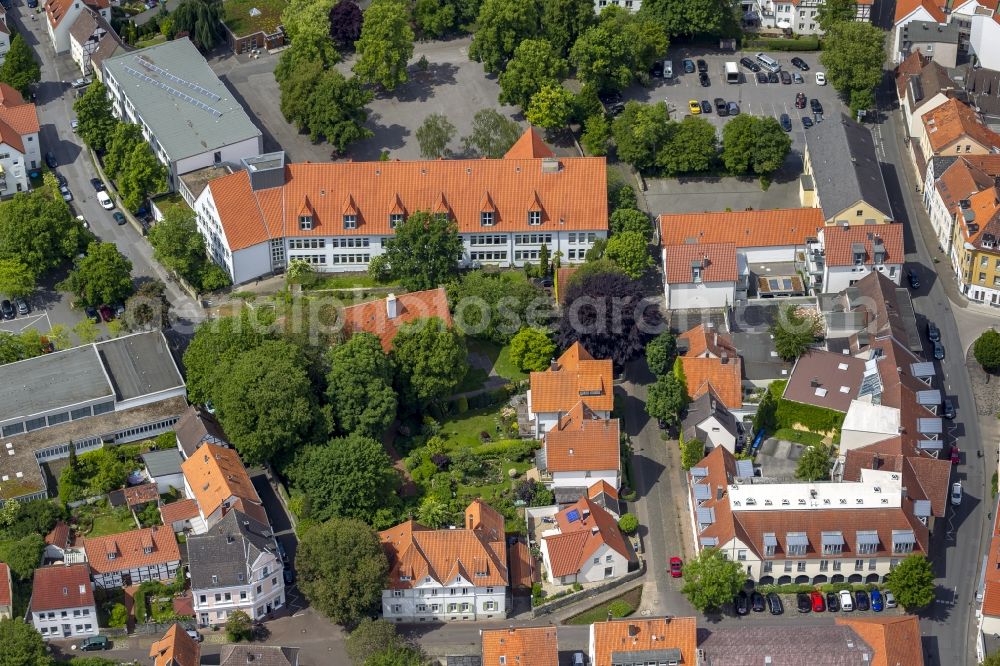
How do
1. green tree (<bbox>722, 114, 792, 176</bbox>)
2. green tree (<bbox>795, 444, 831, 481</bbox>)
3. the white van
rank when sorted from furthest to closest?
the white van
green tree (<bbox>722, 114, 792, 176</bbox>)
green tree (<bbox>795, 444, 831, 481</bbox>)

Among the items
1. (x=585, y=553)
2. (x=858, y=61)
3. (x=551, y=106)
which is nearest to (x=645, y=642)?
(x=585, y=553)

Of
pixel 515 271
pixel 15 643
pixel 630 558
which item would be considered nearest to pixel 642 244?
pixel 515 271

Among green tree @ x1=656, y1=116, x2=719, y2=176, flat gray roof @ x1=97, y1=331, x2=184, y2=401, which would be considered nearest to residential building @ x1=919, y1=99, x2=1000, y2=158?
green tree @ x1=656, y1=116, x2=719, y2=176

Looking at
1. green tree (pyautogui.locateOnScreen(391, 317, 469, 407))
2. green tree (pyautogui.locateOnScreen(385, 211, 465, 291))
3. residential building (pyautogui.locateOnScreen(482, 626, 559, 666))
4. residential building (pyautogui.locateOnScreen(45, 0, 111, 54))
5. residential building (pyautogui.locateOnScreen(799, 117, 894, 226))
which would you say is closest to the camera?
residential building (pyautogui.locateOnScreen(482, 626, 559, 666))

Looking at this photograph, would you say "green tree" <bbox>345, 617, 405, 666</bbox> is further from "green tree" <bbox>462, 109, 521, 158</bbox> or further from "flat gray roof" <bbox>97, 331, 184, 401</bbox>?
"green tree" <bbox>462, 109, 521, 158</bbox>

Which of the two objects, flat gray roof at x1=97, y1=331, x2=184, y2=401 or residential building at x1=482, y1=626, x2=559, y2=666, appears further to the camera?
flat gray roof at x1=97, y1=331, x2=184, y2=401

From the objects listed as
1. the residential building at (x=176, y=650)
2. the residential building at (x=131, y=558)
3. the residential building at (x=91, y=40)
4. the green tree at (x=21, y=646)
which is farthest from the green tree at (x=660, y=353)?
the residential building at (x=91, y=40)

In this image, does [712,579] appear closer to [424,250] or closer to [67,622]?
[424,250]
